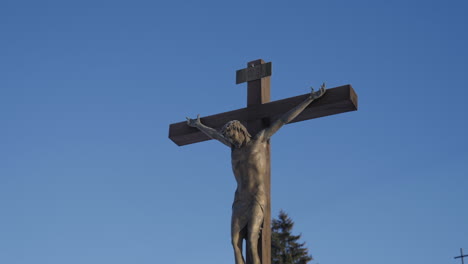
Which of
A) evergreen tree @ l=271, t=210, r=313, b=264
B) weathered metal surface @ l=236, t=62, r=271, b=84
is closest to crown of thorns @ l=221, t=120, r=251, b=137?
weathered metal surface @ l=236, t=62, r=271, b=84

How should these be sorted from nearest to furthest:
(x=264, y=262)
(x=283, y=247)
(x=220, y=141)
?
1. (x=264, y=262)
2. (x=220, y=141)
3. (x=283, y=247)

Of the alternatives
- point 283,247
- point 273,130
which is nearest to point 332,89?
point 273,130

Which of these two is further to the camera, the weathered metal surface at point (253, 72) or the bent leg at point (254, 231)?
the weathered metal surface at point (253, 72)

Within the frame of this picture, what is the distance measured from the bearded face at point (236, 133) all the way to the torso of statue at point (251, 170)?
0.25 feet

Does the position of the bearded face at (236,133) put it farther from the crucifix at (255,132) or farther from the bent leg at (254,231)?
the bent leg at (254,231)

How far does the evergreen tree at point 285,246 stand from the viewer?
94.6ft

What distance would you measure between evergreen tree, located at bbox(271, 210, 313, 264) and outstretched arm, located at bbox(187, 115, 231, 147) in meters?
21.2

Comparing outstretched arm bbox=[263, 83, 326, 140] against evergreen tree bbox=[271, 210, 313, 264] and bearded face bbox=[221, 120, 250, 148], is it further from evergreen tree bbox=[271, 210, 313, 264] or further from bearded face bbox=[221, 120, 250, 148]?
evergreen tree bbox=[271, 210, 313, 264]

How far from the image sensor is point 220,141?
25.6 ft

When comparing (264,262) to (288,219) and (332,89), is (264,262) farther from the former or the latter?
(288,219)

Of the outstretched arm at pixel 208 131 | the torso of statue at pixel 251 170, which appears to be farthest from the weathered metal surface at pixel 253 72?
the torso of statue at pixel 251 170

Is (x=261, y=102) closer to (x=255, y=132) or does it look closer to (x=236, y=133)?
(x=255, y=132)

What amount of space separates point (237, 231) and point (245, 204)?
0.31 meters

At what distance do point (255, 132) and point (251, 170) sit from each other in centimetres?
83
